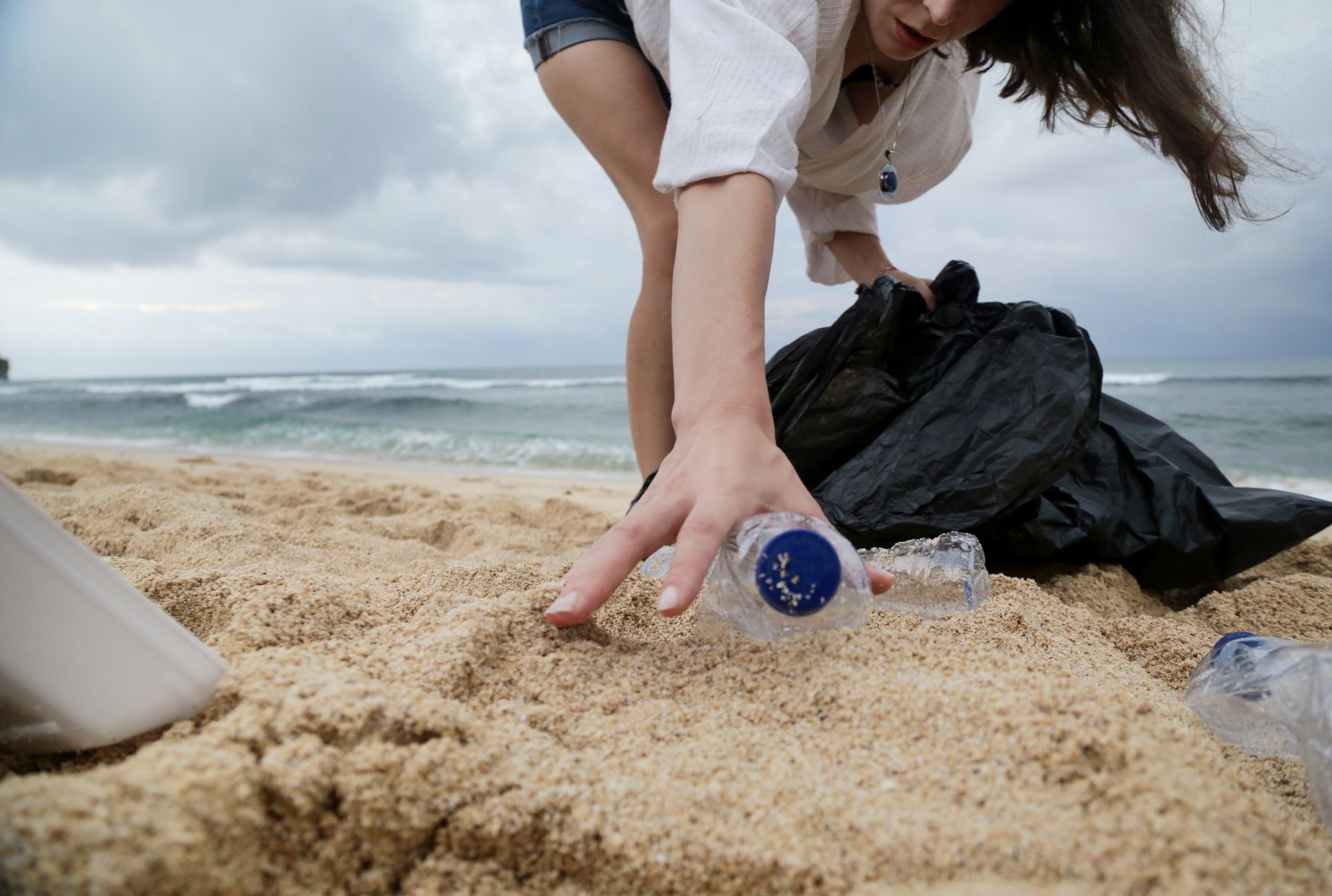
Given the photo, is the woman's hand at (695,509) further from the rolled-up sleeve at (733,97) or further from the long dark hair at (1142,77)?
the long dark hair at (1142,77)

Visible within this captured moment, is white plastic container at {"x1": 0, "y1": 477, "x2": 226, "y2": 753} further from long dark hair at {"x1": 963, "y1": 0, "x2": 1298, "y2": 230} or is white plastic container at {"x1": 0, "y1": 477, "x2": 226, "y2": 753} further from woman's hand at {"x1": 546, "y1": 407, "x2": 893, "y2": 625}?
long dark hair at {"x1": 963, "y1": 0, "x2": 1298, "y2": 230}

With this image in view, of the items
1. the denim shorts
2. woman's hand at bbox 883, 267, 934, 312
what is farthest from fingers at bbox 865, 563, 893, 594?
the denim shorts

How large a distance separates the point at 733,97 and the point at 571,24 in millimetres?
727

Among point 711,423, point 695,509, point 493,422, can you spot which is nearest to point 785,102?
point 711,423

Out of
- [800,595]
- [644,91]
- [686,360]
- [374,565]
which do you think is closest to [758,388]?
[686,360]

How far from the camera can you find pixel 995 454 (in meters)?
1.49

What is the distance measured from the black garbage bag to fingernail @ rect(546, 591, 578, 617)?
2.70ft

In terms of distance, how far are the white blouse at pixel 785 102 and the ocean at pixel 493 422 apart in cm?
318

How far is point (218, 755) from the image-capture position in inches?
21.0

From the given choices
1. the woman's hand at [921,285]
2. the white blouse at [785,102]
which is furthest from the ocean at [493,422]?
the white blouse at [785,102]

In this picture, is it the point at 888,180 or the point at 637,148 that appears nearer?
the point at 637,148

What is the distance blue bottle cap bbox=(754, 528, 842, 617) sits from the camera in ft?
2.49

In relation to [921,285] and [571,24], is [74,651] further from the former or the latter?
[921,285]

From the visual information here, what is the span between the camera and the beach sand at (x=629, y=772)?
497 millimetres
